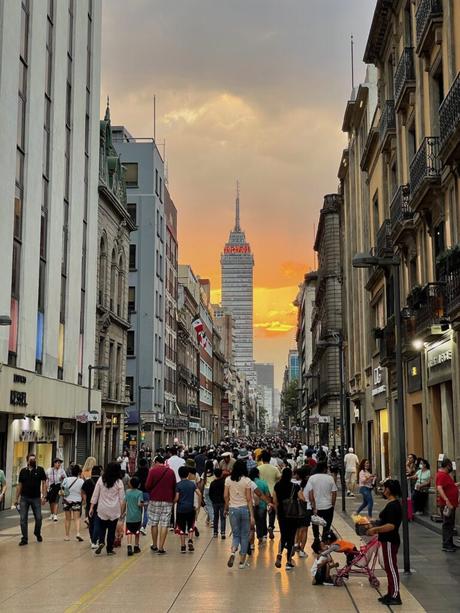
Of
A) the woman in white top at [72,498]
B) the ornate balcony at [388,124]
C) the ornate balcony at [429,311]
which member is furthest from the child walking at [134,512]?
the ornate balcony at [388,124]

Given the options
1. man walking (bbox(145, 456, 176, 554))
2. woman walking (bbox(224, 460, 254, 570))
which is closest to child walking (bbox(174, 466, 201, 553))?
man walking (bbox(145, 456, 176, 554))

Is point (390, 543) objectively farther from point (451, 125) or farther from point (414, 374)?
point (414, 374)

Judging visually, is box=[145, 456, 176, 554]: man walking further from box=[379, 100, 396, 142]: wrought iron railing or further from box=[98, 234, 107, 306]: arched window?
box=[98, 234, 107, 306]: arched window

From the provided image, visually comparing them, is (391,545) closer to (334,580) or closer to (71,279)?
(334,580)

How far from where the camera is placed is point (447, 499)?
48.8 feet

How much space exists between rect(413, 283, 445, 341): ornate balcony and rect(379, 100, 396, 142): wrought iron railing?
9085 millimetres

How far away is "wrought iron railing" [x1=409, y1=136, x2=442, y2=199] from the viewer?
20444mm


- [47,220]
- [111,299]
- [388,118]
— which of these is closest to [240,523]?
[388,118]

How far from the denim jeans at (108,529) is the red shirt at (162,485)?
984mm

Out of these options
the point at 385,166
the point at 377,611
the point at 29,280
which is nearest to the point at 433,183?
the point at 385,166

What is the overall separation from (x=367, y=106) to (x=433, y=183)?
2073cm

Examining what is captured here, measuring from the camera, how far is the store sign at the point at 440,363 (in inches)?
771

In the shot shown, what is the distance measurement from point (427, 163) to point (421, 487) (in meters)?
9.11

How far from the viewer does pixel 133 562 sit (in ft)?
46.0
